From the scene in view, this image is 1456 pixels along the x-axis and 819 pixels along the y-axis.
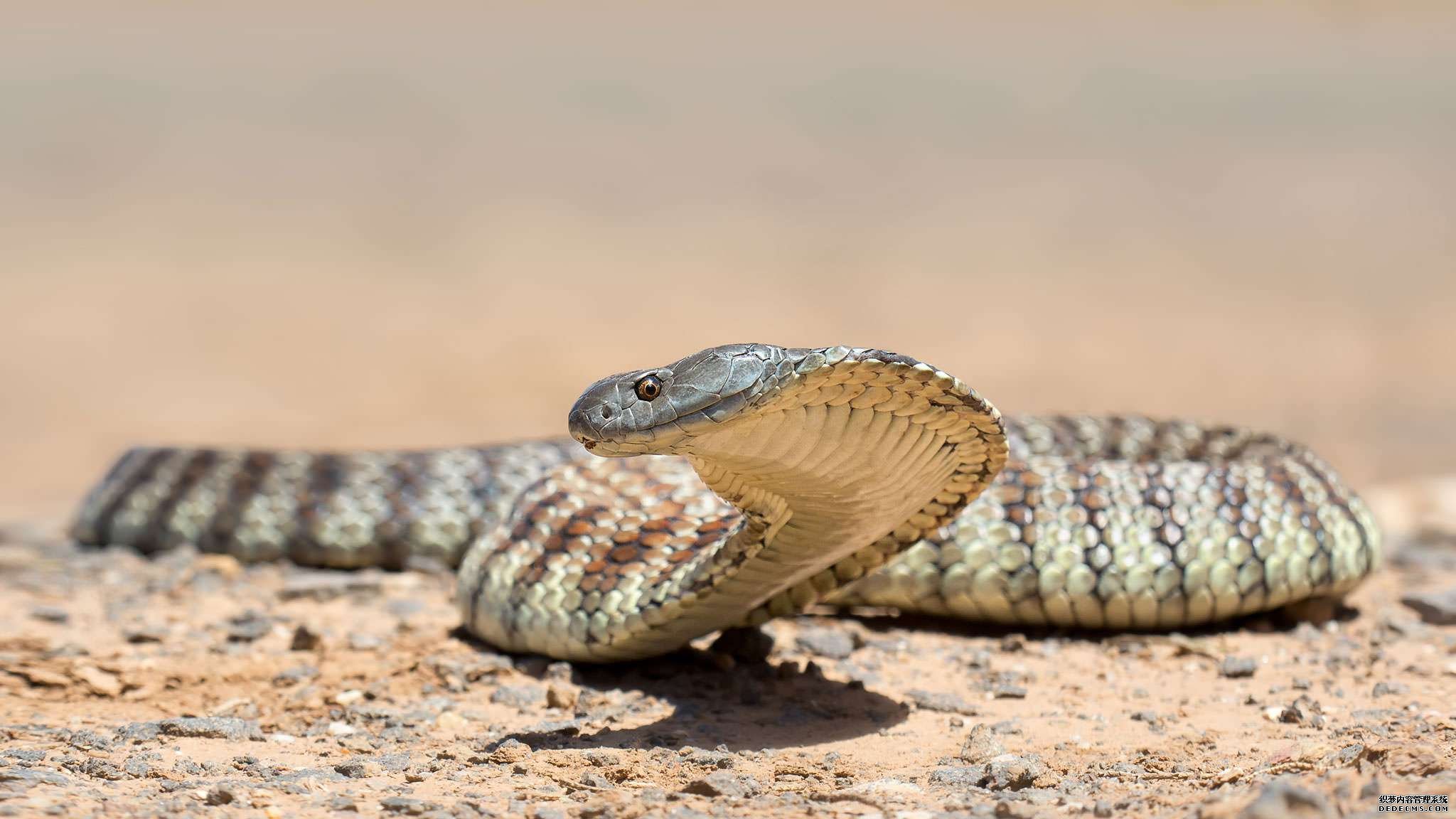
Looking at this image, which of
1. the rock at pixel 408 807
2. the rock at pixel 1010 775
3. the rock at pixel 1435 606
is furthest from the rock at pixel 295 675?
the rock at pixel 1435 606

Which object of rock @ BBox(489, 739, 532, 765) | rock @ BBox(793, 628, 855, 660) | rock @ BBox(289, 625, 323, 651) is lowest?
rock @ BBox(289, 625, 323, 651)

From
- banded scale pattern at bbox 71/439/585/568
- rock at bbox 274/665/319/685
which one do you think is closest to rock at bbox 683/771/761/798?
rock at bbox 274/665/319/685

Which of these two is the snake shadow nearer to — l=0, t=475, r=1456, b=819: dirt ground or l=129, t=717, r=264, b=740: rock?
l=0, t=475, r=1456, b=819: dirt ground

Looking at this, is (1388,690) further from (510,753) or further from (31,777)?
(31,777)

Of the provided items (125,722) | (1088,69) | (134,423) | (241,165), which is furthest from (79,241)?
(125,722)

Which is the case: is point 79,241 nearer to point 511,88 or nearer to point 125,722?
point 511,88

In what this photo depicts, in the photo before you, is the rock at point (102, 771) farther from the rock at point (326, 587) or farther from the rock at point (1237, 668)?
the rock at point (1237, 668)
